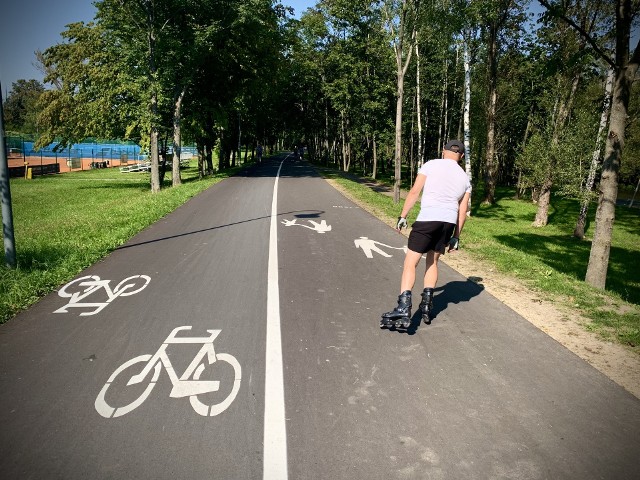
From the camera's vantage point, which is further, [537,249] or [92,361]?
[537,249]

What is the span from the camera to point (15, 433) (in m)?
2.80

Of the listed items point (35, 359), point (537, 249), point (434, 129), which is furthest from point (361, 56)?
point (35, 359)

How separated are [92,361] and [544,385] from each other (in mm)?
4243

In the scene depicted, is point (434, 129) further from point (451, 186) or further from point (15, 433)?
point (15, 433)

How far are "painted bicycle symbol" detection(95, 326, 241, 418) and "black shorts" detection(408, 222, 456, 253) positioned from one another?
2.38 m

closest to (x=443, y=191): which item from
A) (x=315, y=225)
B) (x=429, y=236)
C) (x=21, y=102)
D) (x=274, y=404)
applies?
(x=429, y=236)

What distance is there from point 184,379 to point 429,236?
297cm

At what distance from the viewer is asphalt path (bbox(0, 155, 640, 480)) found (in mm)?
2635

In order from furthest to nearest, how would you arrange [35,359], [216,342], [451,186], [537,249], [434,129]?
[434,129], [537,249], [451,186], [216,342], [35,359]

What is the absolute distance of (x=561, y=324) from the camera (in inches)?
198

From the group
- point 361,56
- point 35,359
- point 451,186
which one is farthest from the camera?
point 361,56

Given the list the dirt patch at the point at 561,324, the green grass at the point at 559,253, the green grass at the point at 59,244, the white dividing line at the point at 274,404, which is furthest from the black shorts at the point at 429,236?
the green grass at the point at 59,244

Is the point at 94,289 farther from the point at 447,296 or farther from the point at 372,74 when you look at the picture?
the point at 372,74

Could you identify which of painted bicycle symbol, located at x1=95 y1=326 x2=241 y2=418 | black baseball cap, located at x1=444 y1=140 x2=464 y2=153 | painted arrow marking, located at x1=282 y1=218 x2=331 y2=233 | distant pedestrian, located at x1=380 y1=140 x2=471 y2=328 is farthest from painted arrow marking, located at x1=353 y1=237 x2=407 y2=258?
painted bicycle symbol, located at x1=95 y1=326 x2=241 y2=418
